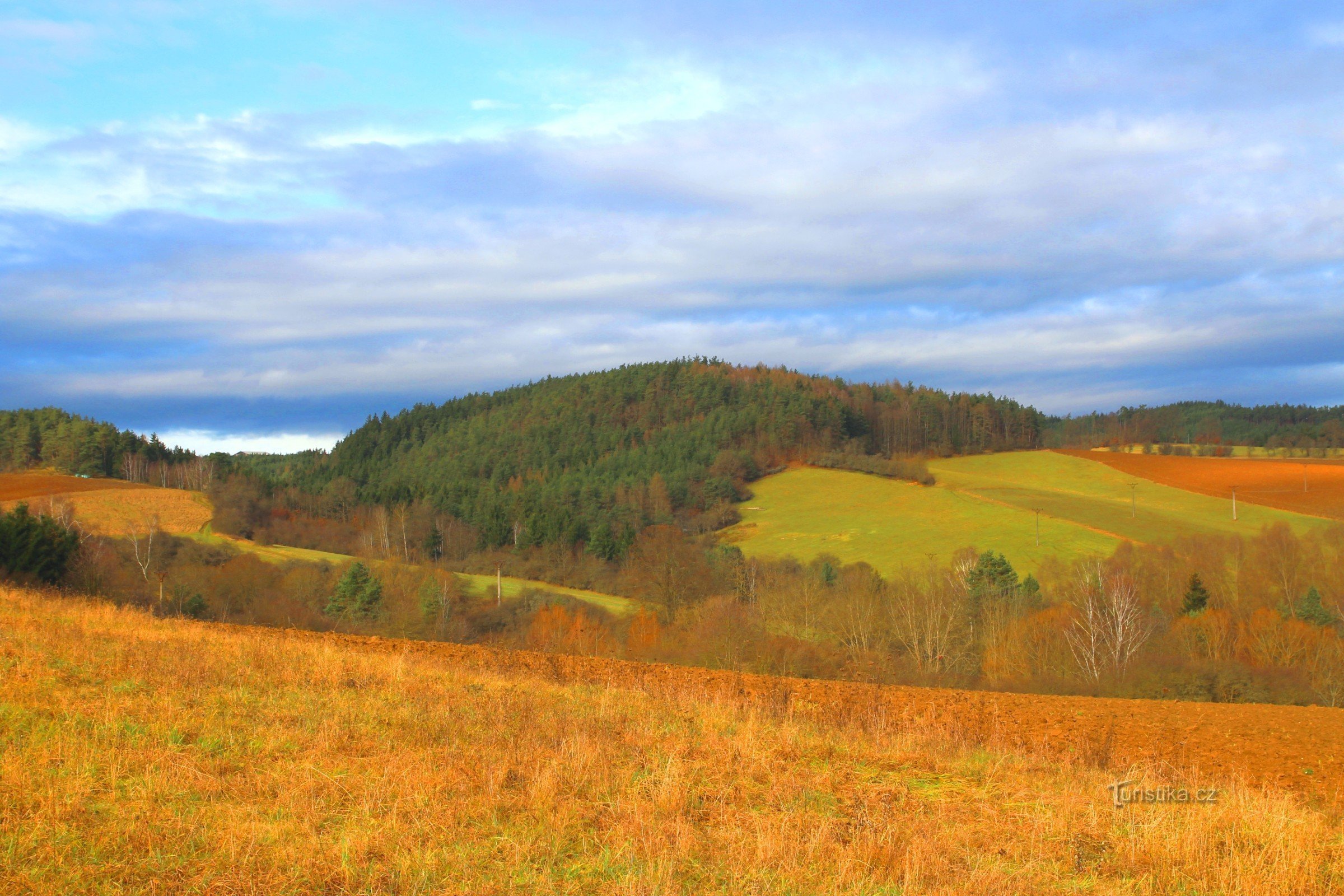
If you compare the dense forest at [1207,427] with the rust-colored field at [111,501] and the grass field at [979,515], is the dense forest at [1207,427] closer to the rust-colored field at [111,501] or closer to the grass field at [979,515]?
the grass field at [979,515]

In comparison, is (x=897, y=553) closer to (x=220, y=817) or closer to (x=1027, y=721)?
(x=1027, y=721)

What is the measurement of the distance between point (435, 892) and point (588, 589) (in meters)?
75.9

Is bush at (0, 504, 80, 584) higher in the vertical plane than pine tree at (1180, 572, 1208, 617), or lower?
higher

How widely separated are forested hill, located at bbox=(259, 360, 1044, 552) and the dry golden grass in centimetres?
7815

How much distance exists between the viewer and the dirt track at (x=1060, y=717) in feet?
35.4

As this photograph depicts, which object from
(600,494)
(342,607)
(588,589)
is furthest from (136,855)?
(600,494)

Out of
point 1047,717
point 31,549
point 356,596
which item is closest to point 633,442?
point 356,596

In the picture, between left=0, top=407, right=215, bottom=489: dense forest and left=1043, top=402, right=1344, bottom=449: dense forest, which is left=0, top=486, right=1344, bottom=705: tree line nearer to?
left=0, top=407, right=215, bottom=489: dense forest

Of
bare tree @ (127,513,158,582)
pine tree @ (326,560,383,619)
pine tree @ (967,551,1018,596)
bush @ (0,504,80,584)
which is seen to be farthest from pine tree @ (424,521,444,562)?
bush @ (0,504,80,584)

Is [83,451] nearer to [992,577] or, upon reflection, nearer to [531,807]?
[992,577]

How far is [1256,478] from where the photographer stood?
3270 inches

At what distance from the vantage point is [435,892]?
530 centimetres

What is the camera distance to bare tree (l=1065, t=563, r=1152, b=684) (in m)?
40.3

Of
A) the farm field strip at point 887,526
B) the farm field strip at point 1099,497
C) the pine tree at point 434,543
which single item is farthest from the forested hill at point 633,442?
the farm field strip at point 1099,497
